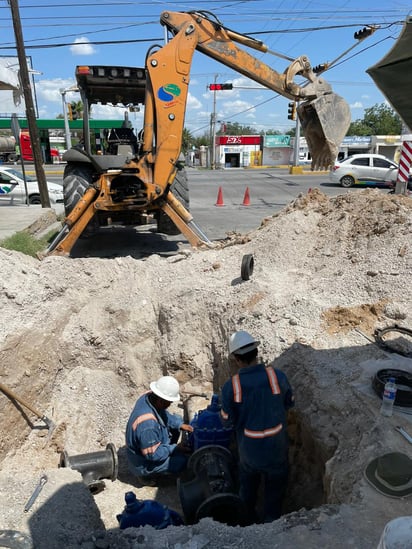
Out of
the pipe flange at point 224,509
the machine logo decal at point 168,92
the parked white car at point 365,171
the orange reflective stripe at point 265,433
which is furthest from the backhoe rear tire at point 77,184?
the parked white car at point 365,171

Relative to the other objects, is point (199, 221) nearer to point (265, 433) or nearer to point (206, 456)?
point (206, 456)

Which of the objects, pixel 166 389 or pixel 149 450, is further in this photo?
pixel 166 389

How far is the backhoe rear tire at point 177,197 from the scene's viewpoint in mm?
8617

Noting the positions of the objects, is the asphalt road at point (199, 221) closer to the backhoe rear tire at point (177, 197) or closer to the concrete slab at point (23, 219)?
the concrete slab at point (23, 219)

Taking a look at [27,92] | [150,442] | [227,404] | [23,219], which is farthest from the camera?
[27,92]

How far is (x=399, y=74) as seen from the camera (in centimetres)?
238

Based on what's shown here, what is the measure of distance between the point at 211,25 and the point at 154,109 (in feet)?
5.78

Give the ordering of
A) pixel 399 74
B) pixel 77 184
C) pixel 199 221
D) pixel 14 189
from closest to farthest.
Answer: pixel 399 74
pixel 77 184
pixel 199 221
pixel 14 189

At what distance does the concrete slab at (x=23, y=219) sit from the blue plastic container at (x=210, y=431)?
6.39 meters

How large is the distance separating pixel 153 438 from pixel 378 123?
6639 cm

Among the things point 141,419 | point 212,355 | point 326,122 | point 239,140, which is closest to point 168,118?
point 326,122

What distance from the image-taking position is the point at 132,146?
31.0ft

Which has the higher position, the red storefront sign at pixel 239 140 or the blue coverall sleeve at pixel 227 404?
the red storefront sign at pixel 239 140

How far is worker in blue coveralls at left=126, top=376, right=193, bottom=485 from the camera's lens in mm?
4059
